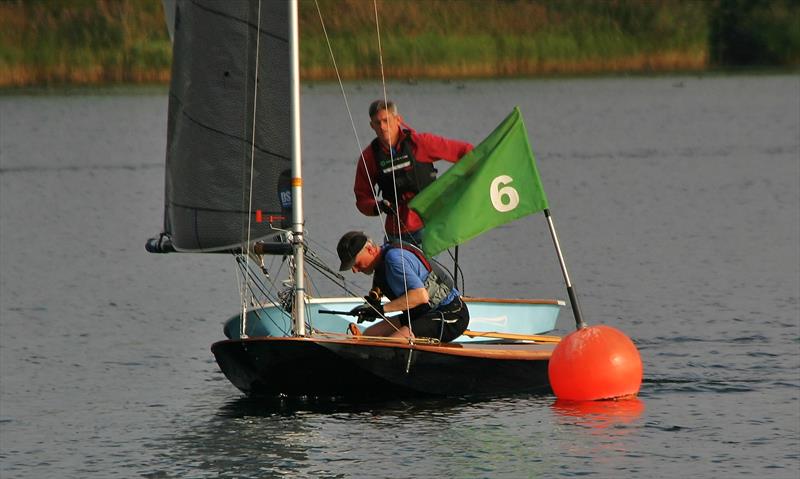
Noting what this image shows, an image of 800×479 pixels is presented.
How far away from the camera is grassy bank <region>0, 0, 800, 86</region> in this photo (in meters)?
55.2

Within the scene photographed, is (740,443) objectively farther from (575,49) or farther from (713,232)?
(575,49)

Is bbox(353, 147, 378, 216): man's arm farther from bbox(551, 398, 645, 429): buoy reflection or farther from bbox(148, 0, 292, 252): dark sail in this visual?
bbox(551, 398, 645, 429): buoy reflection

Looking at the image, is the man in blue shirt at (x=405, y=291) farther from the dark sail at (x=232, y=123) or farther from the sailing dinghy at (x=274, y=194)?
the dark sail at (x=232, y=123)

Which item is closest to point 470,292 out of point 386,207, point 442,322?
point 386,207

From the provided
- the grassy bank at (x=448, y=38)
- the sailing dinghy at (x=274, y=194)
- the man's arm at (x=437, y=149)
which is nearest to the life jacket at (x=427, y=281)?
the sailing dinghy at (x=274, y=194)

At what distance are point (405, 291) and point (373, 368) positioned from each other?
0.68m

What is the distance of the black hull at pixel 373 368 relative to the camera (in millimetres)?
13250

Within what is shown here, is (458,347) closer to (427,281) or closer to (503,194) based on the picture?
(427,281)

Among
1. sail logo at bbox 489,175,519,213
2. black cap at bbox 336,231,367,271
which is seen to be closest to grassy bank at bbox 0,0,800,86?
sail logo at bbox 489,175,519,213

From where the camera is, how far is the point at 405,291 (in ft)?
43.6

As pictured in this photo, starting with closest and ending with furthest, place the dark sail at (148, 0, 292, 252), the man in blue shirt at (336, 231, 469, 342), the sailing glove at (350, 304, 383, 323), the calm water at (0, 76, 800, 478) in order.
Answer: the calm water at (0, 76, 800, 478) → the man in blue shirt at (336, 231, 469, 342) → the sailing glove at (350, 304, 383, 323) → the dark sail at (148, 0, 292, 252)

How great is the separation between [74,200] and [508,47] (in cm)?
2915

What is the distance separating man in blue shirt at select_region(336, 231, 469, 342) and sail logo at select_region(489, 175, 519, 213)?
737 mm

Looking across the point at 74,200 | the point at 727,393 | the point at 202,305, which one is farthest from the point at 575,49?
the point at 727,393
